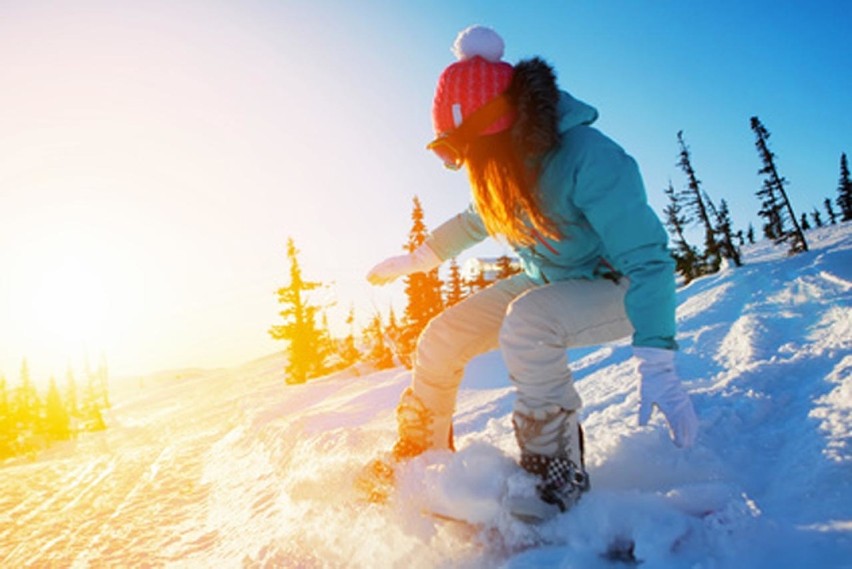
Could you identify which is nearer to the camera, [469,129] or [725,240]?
[469,129]

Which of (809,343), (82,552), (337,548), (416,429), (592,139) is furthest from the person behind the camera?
(82,552)

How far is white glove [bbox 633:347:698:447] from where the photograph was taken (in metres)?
1.79

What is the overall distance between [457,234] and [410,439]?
130 centimetres

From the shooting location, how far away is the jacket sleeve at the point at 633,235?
1.79m

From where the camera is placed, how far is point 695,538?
4.66 ft

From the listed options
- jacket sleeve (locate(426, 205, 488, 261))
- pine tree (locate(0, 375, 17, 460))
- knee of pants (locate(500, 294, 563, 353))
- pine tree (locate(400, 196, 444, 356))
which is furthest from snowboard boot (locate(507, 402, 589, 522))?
pine tree (locate(0, 375, 17, 460))

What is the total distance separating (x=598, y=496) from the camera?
1667 mm

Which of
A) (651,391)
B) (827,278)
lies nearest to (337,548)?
(651,391)

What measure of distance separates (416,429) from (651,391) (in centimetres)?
A: 112

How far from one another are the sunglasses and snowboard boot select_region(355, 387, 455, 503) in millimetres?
1238

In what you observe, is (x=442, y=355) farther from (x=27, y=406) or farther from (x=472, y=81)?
(x=27, y=406)

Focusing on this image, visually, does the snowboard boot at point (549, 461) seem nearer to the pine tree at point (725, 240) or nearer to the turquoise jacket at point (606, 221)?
the turquoise jacket at point (606, 221)

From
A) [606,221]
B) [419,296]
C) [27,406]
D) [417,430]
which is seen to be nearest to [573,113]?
[606,221]

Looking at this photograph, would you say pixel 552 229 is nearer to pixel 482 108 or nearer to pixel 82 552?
pixel 482 108
